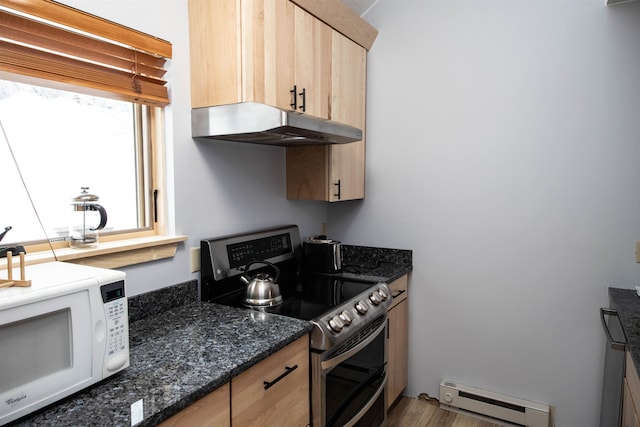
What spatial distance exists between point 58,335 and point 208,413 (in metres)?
0.43

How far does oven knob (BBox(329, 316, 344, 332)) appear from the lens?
1.55m

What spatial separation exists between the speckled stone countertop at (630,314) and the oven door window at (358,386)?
0.98 m

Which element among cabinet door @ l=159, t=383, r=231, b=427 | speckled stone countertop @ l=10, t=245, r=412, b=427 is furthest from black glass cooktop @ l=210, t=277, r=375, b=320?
cabinet door @ l=159, t=383, r=231, b=427

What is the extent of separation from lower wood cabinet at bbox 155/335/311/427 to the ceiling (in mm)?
1990

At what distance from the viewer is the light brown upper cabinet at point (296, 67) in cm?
163

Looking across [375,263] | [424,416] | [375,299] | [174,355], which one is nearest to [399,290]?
[375,263]

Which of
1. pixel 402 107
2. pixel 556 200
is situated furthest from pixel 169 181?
pixel 556 200

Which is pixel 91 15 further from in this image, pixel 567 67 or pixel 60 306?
pixel 567 67

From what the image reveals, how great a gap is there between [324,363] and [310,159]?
3.88ft

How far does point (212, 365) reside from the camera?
1.15 meters

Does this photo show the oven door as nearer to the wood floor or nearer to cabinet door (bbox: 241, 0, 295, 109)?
the wood floor

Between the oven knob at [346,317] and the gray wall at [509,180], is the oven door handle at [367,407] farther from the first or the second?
the gray wall at [509,180]

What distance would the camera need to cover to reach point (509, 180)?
87.5 inches

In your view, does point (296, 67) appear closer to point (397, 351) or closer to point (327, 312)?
point (327, 312)
